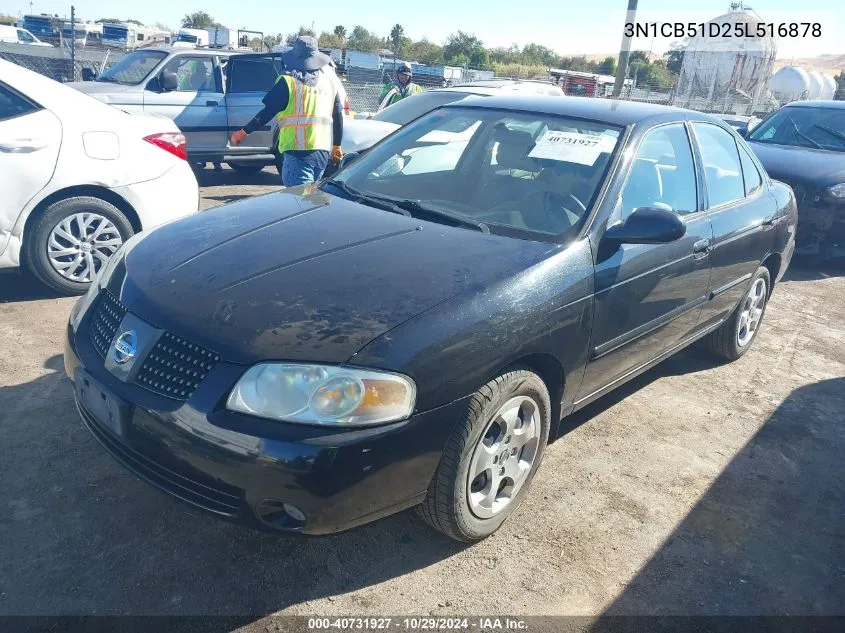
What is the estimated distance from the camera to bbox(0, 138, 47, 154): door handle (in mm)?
4426

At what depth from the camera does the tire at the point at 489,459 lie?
2.46m

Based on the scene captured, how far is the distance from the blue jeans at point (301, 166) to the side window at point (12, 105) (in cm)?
195

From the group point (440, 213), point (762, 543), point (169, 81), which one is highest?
point (169, 81)

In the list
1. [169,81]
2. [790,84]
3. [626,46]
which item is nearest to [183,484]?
[169,81]

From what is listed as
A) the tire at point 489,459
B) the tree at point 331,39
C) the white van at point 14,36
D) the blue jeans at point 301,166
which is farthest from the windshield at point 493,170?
the tree at point 331,39

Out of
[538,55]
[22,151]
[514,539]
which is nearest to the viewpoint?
[514,539]

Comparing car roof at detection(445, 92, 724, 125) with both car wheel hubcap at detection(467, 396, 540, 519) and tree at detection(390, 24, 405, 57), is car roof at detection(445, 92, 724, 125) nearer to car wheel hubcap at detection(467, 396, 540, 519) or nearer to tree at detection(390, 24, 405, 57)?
car wheel hubcap at detection(467, 396, 540, 519)

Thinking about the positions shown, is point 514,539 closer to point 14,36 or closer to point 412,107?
point 412,107

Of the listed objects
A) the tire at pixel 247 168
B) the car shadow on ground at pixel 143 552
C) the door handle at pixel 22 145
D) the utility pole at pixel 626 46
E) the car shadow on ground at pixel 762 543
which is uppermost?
the utility pole at pixel 626 46

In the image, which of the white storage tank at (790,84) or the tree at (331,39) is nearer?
the white storage tank at (790,84)

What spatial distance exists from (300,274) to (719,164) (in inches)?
111

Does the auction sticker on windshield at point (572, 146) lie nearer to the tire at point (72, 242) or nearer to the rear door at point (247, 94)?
the tire at point (72, 242)

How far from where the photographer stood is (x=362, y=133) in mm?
8438

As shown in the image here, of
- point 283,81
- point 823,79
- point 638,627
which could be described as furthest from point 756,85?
point 638,627
